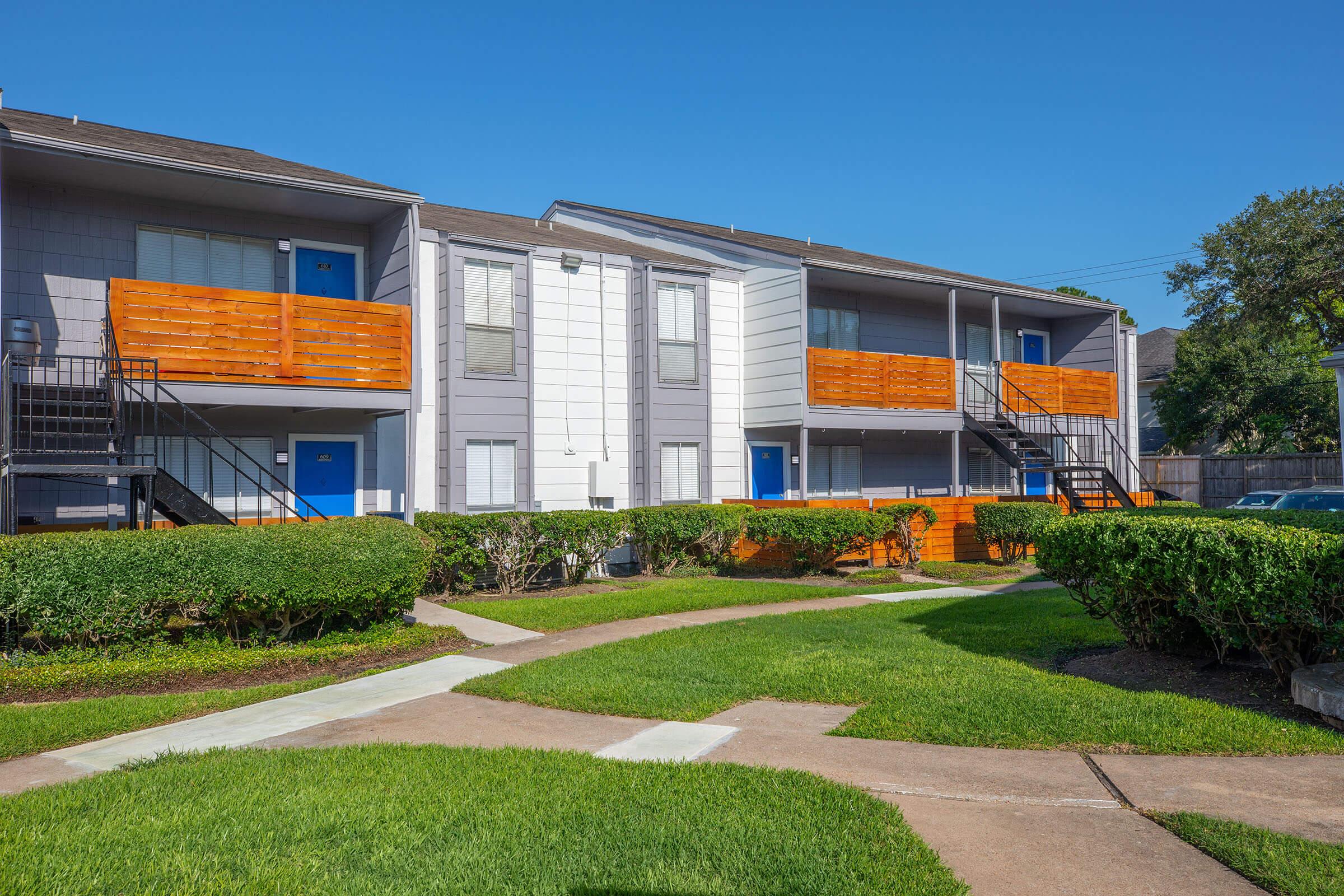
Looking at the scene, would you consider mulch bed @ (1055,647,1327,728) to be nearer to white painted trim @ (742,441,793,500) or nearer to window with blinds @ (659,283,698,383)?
window with blinds @ (659,283,698,383)

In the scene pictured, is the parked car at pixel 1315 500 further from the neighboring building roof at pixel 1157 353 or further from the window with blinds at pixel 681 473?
the neighboring building roof at pixel 1157 353

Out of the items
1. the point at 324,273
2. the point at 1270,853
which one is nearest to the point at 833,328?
the point at 324,273

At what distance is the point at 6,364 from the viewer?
10.9 m

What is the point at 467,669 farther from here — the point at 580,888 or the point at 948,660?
the point at 580,888

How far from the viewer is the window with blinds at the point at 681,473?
1852cm

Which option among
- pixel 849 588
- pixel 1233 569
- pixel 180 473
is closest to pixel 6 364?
pixel 180 473

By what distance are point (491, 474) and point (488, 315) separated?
277 centimetres

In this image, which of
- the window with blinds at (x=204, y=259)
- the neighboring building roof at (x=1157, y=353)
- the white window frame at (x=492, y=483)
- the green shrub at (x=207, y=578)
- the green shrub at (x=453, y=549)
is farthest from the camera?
the neighboring building roof at (x=1157, y=353)

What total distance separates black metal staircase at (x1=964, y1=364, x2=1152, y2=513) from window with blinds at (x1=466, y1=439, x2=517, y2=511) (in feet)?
34.9

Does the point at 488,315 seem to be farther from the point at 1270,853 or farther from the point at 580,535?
the point at 1270,853

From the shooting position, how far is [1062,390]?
904 inches

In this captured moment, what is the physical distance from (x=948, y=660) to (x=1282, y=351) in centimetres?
3233

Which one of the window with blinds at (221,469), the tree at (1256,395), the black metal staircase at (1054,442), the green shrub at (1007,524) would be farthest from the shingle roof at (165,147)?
the tree at (1256,395)

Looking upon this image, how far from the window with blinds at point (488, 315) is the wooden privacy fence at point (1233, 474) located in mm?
20436
